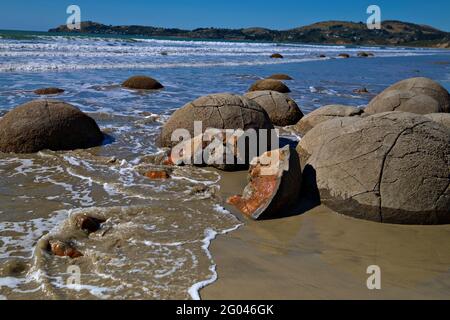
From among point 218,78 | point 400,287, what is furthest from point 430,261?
point 218,78

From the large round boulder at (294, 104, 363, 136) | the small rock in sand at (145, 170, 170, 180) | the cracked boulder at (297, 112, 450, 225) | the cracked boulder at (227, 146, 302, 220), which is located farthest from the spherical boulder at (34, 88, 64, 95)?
the cracked boulder at (297, 112, 450, 225)

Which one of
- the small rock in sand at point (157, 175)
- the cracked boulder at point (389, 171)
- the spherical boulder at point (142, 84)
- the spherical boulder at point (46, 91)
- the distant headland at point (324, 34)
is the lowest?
the small rock in sand at point (157, 175)

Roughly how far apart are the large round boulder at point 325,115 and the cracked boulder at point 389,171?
8.93ft

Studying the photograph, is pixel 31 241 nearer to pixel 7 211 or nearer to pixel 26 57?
pixel 7 211

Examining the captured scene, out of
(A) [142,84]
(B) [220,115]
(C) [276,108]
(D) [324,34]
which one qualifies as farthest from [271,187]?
(D) [324,34]

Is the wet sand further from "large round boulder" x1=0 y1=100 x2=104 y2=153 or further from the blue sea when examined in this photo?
"large round boulder" x1=0 y1=100 x2=104 y2=153

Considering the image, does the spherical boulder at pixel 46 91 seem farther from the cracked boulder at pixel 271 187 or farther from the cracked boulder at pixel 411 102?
the cracked boulder at pixel 271 187

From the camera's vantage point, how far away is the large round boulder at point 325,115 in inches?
307

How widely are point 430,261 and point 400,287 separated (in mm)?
645

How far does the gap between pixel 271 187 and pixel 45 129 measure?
165 inches

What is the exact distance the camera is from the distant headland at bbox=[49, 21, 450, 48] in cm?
11156

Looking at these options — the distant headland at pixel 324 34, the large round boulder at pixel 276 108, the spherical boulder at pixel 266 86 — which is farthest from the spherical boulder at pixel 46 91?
the distant headland at pixel 324 34

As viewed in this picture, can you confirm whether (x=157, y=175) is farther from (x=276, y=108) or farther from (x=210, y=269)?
(x=276, y=108)
